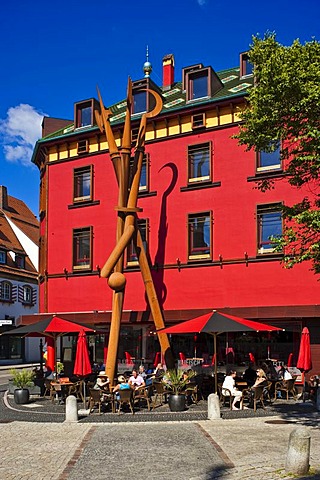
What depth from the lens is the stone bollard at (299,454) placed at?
9.60 m

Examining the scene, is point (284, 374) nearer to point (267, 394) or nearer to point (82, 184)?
point (267, 394)

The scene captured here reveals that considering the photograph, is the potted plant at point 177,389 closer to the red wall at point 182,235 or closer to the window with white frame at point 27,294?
the red wall at point 182,235

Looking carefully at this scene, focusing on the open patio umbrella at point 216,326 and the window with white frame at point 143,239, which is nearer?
the open patio umbrella at point 216,326

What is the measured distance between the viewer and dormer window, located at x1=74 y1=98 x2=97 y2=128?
3066 centimetres

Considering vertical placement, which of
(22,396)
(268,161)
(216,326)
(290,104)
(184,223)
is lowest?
(22,396)

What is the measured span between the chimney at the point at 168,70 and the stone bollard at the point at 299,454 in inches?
1068

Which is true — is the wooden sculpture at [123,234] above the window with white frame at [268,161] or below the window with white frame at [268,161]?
below

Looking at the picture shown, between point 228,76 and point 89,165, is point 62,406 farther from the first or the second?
point 228,76

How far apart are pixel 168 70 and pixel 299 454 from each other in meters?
28.1

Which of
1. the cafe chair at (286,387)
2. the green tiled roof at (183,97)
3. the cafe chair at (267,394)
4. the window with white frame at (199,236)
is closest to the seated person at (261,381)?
the cafe chair at (267,394)

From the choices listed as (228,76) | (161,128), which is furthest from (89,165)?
(228,76)

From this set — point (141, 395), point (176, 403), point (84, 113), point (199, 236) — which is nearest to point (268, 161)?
point (199, 236)

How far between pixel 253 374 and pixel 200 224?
8271mm

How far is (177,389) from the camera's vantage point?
18000 mm
